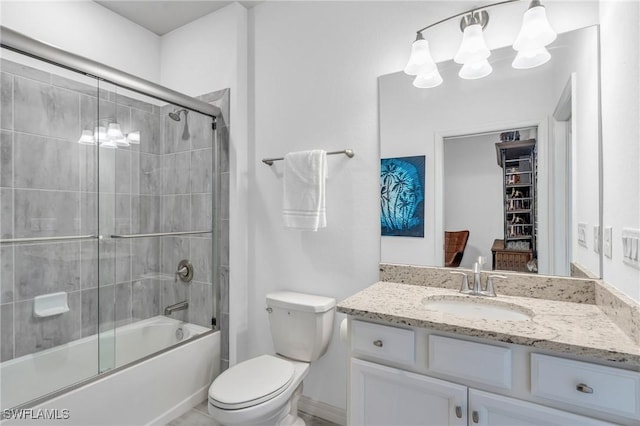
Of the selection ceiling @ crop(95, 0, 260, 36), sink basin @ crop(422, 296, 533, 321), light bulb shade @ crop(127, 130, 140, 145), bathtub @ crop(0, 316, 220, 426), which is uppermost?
ceiling @ crop(95, 0, 260, 36)

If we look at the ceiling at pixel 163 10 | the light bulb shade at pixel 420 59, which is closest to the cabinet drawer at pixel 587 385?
the light bulb shade at pixel 420 59

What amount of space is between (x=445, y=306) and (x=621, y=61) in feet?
3.51

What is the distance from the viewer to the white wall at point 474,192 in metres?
1.49

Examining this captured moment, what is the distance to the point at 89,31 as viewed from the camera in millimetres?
2145

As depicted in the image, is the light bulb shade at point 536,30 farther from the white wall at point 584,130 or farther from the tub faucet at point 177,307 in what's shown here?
the tub faucet at point 177,307

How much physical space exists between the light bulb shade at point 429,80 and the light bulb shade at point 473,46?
0.47 feet

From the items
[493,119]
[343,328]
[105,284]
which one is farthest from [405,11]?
[105,284]

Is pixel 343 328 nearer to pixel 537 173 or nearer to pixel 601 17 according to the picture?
pixel 537 173

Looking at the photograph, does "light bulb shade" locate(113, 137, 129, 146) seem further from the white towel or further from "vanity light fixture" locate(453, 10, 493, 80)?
"vanity light fixture" locate(453, 10, 493, 80)

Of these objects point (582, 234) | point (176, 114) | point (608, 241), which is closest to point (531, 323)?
point (608, 241)

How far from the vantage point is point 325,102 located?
1.93m

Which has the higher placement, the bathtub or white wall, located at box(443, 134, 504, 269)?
white wall, located at box(443, 134, 504, 269)

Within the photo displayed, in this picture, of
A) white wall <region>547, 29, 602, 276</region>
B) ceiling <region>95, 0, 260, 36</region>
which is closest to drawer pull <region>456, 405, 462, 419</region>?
white wall <region>547, 29, 602, 276</region>

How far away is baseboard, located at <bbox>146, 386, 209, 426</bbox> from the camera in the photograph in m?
1.83
